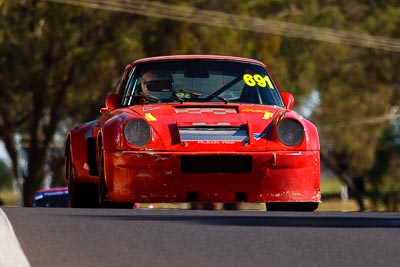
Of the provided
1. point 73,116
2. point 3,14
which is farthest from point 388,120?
point 3,14

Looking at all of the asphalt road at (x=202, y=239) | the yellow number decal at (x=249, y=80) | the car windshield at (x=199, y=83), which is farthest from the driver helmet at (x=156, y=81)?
the asphalt road at (x=202, y=239)

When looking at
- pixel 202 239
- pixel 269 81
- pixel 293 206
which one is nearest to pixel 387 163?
pixel 269 81

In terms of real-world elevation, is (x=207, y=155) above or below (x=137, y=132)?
below

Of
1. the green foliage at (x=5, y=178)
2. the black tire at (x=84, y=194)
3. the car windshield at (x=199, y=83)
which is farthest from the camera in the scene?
the green foliage at (x=5, y=178)

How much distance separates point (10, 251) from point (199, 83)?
6.00 metres

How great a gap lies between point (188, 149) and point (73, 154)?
6.71 feet

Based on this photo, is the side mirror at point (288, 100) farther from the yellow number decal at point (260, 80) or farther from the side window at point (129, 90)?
the side window at point (129, 90)

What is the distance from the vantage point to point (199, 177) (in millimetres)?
12398

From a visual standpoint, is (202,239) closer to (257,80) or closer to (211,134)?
(211,134)

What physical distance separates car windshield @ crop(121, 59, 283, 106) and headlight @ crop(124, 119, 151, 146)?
81cm

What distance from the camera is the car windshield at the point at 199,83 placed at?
13406mm

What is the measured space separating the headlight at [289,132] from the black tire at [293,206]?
2.30 ft

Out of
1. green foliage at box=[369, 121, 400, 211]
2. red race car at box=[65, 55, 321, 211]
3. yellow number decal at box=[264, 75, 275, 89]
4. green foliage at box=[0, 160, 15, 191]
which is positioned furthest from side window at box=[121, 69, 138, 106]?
green foliage at box=[0, 160, 15, 191]

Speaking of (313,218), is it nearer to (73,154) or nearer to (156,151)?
(156,151)
